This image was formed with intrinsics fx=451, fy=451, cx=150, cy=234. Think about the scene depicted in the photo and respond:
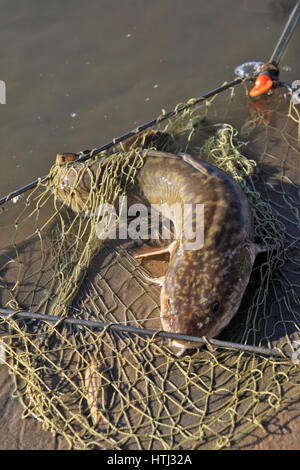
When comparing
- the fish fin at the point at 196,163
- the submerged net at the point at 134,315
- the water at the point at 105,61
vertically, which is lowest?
the submerged net at the point at 134,315

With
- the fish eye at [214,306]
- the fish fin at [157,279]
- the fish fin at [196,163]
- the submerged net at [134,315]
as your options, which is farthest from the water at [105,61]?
the fish eye at [214,306]

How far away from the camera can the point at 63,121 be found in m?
5.72

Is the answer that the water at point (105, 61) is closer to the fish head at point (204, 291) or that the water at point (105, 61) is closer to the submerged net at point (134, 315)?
the submerged net at point (134, 315)

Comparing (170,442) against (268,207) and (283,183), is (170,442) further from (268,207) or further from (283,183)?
(283,183)

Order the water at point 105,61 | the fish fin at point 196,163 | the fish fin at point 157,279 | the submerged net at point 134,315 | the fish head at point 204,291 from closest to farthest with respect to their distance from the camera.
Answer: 1. the submerged net at point 134,315
2. the fish head at point 204,291
3. the fish fin at point 157,279
4. the fish fin at point 196,163
5. the water at point 105,61

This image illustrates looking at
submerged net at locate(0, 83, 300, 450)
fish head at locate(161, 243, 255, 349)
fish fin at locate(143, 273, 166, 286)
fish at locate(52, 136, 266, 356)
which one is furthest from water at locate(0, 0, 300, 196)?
fish head at locate(161, 243, 255, 349)

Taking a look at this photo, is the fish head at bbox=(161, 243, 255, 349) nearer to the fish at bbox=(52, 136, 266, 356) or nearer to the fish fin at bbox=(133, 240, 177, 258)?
the fish at bbox=(52, 136, 266, 356)

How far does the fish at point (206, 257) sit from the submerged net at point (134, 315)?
21 centimetres

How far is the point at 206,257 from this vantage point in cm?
350

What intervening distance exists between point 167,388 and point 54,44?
517 centimetres

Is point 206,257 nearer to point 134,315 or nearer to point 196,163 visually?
point 134,315

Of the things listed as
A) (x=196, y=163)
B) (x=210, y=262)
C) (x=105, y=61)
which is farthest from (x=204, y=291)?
(x=105, y=61)

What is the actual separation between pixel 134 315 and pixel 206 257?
839 millimetres

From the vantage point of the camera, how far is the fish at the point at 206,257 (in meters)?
3.33
